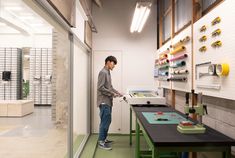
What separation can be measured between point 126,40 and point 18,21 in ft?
13.8

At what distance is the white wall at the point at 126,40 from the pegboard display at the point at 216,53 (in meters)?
2.56

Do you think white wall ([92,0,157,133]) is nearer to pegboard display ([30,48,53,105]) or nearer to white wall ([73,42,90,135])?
white wall ([73,42,90,135])

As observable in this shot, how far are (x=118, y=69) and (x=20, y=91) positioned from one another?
3.95 metres

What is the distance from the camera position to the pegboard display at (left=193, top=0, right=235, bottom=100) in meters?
1.59

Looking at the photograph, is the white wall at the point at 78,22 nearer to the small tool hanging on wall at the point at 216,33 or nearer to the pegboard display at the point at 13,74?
the small tool hanging on wall at the point at 216,33

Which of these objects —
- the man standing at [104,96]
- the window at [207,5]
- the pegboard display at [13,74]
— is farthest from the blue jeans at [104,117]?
the pegboard display at [13,74]

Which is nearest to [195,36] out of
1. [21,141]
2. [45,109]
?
[21,141]

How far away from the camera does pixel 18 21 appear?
22.3 feet

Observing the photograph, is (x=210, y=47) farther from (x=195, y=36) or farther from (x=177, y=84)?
(x=177, y=84)

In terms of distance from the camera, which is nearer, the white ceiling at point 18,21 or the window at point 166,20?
the window at point 166,20

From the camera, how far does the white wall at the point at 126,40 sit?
4.78 metres

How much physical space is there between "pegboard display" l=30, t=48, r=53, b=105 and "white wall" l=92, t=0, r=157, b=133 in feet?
11.8

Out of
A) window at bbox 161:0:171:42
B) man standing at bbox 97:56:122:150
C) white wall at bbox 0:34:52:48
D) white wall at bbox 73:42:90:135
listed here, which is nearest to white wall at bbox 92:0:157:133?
window at bbox 161:0:171:42

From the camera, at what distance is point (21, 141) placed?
160 inches
